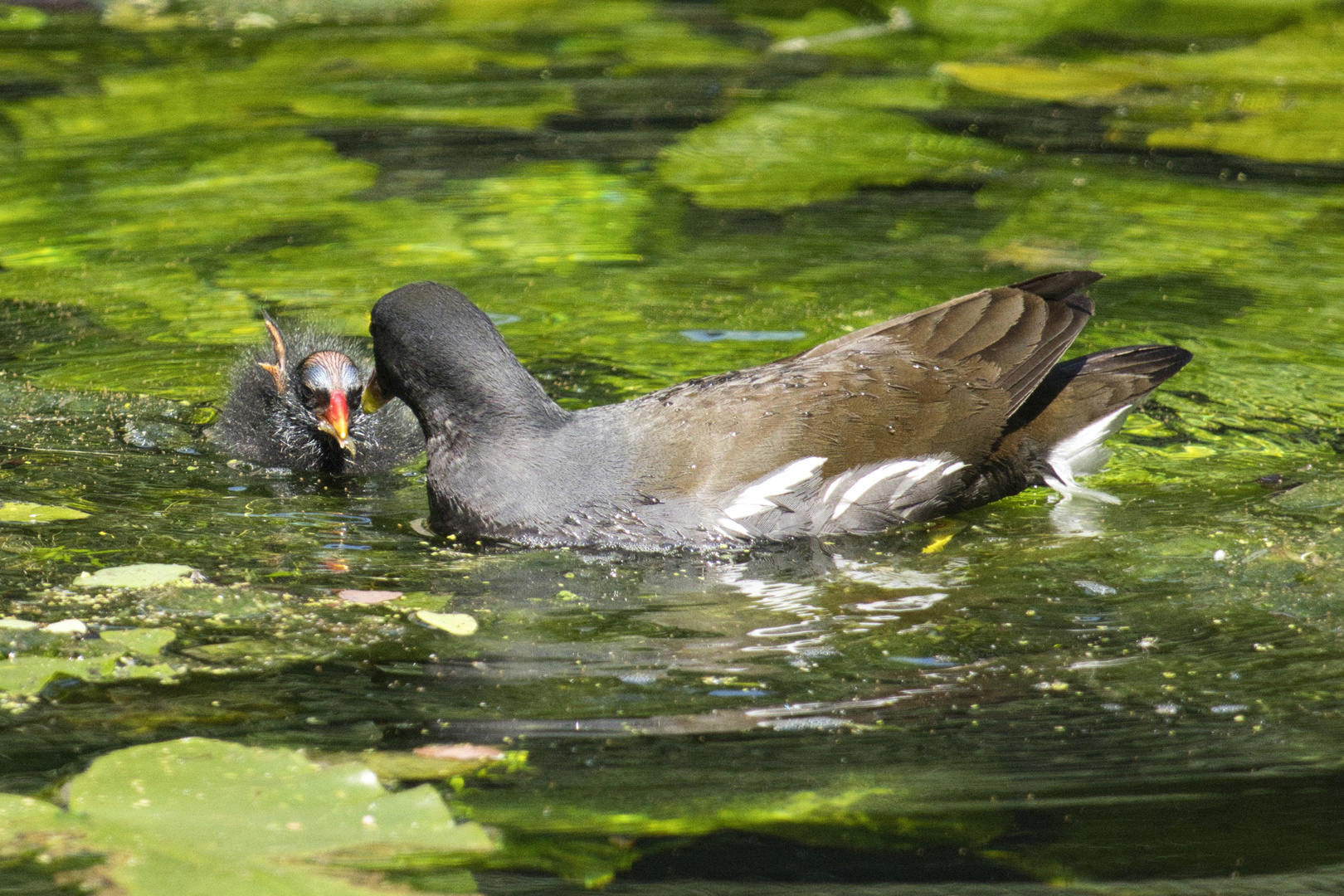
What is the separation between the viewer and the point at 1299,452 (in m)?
4.60

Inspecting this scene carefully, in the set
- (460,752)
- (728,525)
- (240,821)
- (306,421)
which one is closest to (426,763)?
(460,752)

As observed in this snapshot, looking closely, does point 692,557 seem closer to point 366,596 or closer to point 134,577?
point 366,596

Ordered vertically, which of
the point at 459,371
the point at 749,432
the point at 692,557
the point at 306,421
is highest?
the point at 459,371

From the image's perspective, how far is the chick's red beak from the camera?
183 inches

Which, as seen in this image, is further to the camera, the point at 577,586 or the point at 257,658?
the point at 577,586

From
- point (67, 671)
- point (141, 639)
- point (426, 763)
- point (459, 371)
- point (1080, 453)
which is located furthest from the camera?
point (1080, 453)

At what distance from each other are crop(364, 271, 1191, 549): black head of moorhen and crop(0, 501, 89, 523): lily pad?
3.01 ft

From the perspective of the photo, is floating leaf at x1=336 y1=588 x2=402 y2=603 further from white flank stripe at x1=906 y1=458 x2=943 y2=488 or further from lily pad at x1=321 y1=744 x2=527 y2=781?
white flank stripe at x1=906 y1=458 x2=943 y2=488

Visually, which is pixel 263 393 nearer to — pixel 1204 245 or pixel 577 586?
pixel 577 586

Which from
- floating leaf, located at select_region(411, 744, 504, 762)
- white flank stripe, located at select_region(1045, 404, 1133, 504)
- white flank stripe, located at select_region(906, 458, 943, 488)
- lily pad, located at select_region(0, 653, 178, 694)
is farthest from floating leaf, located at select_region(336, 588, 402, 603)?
white flank stripe, located at select_region(1045, 404, 1133, 504)

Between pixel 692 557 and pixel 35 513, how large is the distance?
69.6 inches

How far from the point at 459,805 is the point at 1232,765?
143 centimetres

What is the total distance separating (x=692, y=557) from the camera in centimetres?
396

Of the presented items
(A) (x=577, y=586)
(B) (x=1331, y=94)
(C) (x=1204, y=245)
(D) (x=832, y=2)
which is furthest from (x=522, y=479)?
(D) (x=832, y=2)
